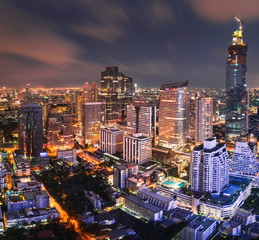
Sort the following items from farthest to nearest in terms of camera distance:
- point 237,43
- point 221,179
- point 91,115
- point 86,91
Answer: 1. point 86,91
2. point 237,43
3. point 91,115
4. point 221,179

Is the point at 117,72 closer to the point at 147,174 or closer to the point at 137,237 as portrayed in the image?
the point at 147,174

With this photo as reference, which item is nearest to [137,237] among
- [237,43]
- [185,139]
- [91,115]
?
[185,139]

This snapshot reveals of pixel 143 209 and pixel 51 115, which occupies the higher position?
pixel 51 115

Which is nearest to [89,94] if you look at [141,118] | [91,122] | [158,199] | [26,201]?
[91,122]

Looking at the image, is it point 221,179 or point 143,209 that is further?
point 221,179

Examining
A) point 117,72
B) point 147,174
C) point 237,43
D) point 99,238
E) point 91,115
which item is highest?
point 237,43

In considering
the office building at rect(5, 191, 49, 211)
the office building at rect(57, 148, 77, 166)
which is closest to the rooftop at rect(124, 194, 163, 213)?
the office building at rect(5, 191, 49, 211)

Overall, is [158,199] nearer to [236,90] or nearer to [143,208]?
[143,208]
